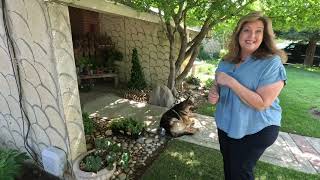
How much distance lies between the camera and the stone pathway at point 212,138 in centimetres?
406

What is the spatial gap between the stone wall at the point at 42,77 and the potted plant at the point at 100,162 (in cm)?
16

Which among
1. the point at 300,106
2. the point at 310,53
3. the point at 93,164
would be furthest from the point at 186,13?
the point at 310,53

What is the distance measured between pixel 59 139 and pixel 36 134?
448mm

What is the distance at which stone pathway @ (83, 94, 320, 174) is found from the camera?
13.3 feet

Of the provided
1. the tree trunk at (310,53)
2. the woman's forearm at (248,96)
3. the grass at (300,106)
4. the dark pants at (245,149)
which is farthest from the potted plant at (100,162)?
the tree trunk at (310,53)

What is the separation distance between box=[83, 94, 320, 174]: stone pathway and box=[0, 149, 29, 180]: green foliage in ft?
7.82

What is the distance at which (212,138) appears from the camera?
4734 mm

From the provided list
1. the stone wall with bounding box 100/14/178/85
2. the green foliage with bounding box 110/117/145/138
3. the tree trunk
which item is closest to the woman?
the green foliage with bounding box 110/117/145/138

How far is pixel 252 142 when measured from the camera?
7.23ft

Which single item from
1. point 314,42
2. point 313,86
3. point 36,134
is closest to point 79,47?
point 36,134

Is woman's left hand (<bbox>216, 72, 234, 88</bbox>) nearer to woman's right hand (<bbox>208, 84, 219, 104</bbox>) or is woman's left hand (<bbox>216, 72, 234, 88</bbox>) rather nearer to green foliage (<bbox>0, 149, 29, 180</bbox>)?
woman's right hand (<bbox>208, 84, 219, 104</bbox>)

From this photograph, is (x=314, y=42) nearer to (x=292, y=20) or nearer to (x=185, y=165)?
(x=292, y=20)

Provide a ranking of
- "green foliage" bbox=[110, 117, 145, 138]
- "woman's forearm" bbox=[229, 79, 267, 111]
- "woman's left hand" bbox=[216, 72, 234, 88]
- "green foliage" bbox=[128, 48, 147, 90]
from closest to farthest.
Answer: "woman's forearm" bbox=[229, 79, 267, 111] → "woman's left hand" bbox=[216, 72, 234, 88] → "green foliage" bbox=[110, 117, 145, 138] → "green foliage" bbox=[128, 48, 147, 90]

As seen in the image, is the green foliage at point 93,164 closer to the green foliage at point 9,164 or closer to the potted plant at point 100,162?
the potted plant at point 100,162
